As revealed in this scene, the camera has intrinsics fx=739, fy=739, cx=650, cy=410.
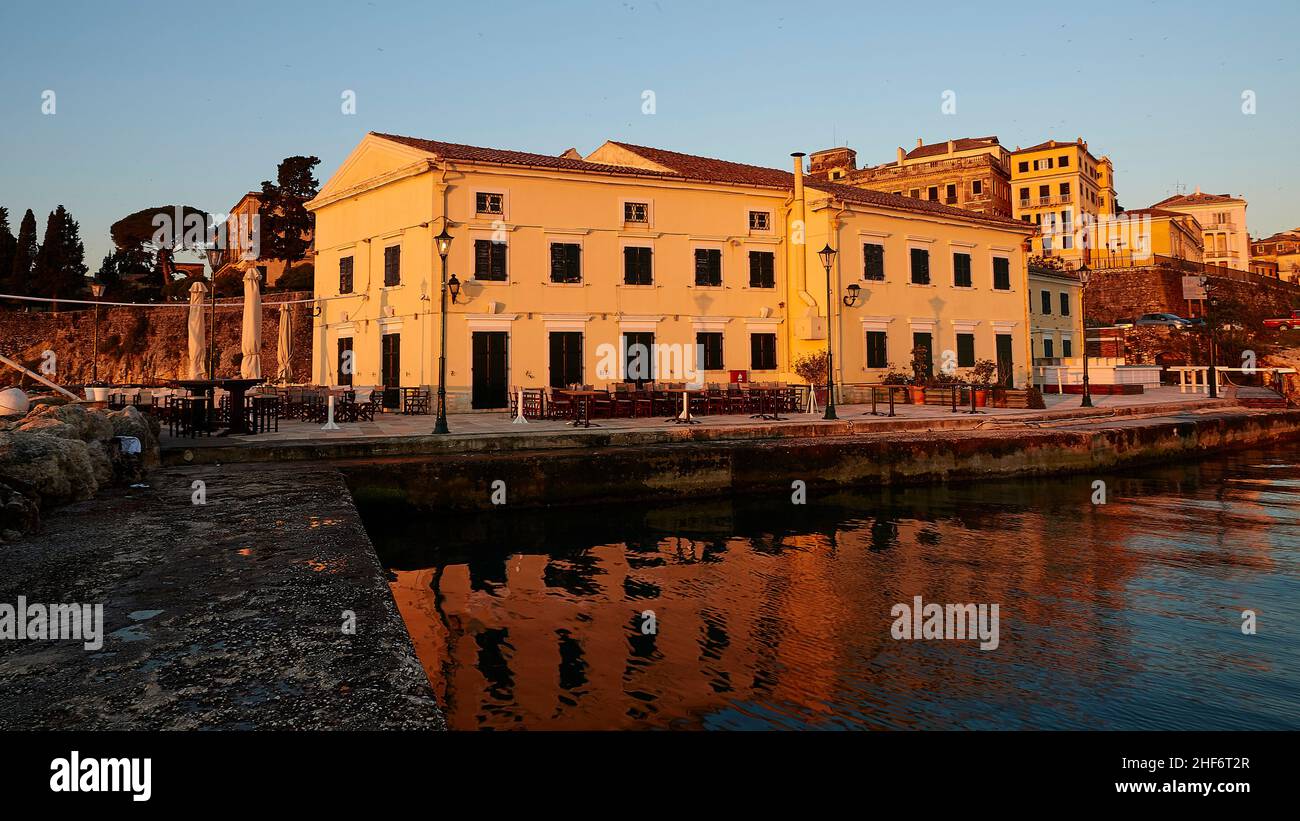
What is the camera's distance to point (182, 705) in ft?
9.01

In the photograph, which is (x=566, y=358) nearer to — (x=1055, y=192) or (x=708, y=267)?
(x=708, y=267)

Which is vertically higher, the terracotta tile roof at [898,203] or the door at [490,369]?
the terracotta tile roof at [898,203]

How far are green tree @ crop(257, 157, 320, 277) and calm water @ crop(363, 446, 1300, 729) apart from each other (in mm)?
50385

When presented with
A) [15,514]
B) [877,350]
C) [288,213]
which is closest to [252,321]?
[15,514]

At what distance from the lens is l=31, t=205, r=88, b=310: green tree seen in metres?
49.6

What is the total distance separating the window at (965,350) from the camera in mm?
27391

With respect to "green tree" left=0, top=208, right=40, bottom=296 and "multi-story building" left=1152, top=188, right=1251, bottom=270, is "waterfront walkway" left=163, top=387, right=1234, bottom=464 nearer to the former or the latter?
"green tree" left=0, top=208, right=40, bottom=296

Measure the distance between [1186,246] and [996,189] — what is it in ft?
89.9

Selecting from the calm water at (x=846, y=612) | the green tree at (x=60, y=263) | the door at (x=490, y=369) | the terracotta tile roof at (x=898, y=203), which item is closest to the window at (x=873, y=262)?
the terracotta tile roof at (x=898, y=203)

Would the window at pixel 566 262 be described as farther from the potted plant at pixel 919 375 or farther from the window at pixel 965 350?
the window at pixel 965 350

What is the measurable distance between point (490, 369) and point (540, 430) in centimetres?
737

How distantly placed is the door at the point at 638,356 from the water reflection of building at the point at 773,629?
41.6 ft
